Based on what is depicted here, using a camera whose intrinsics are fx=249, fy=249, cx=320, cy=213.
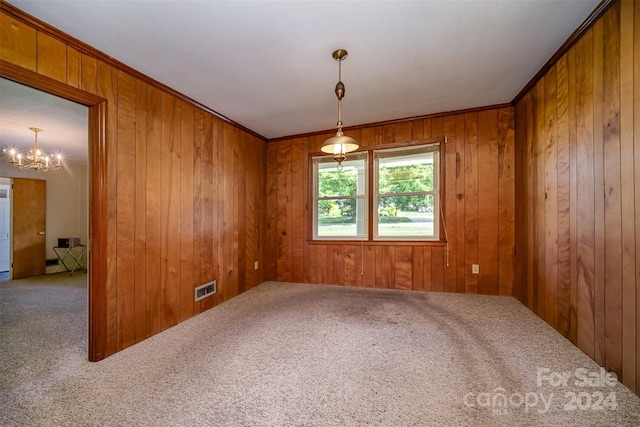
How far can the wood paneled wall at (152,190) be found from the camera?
5.85 ft

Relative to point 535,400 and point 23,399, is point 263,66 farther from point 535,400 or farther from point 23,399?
point 535,400

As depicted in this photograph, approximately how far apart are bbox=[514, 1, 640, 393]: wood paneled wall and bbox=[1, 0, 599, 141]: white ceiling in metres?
0.31

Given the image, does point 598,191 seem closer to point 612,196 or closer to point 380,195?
point 612,196

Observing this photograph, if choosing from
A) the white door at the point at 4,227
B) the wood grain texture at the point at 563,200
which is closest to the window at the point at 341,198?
the wood grain texture at the point at 563,200

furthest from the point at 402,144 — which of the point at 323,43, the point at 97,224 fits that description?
the point at 97,224

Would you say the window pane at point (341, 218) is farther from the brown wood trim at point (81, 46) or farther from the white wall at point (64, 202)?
the white wall at point (64, 202)

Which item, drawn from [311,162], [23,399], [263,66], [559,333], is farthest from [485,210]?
[23,399]

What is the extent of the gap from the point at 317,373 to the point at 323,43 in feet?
7.82

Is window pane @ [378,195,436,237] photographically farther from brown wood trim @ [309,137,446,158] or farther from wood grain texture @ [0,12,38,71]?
wood grain texture @ [0,12,38,71]

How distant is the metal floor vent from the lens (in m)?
2.83

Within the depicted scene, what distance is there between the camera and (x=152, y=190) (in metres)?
2.32

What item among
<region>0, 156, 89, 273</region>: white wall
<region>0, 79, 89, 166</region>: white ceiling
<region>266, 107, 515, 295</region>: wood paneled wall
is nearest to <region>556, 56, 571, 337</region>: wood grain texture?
<region>266, 107, 515, 295</region>: wood paneled wall

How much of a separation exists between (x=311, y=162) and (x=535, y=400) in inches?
138

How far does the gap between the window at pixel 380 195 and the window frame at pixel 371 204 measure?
0.02 m
